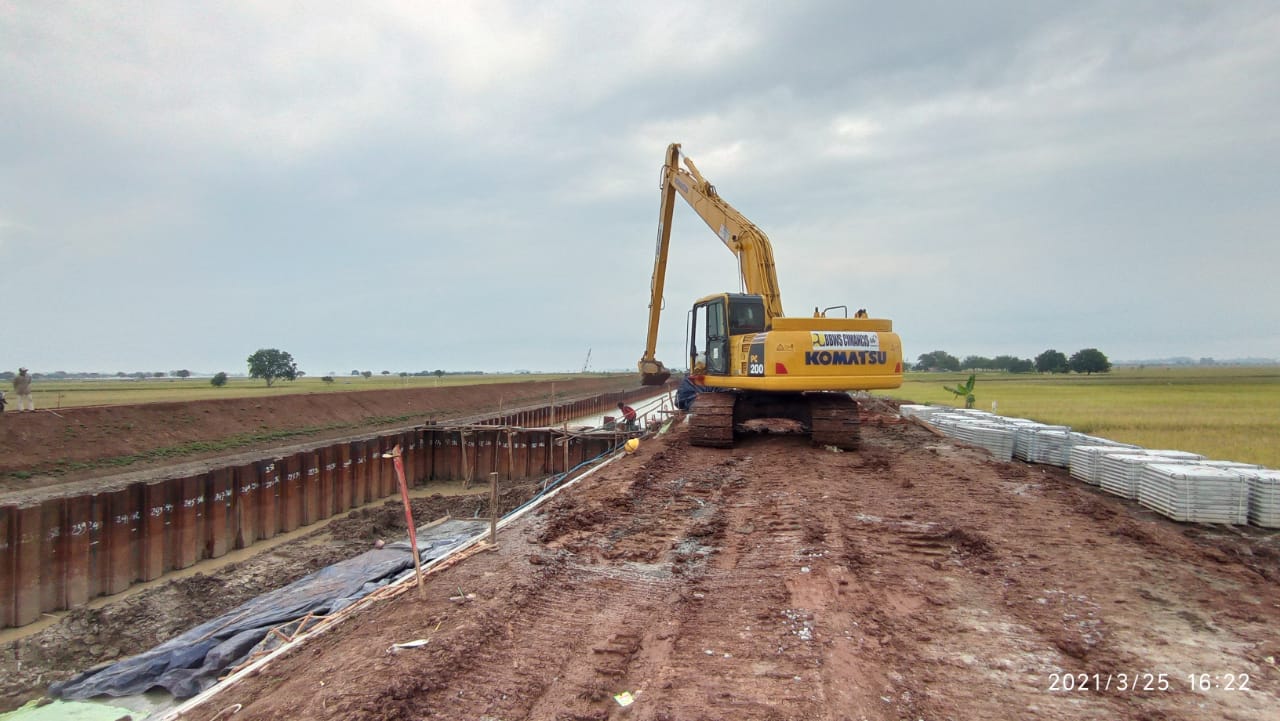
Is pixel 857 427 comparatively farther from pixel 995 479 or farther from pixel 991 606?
pixel 991 606

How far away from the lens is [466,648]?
160 inches

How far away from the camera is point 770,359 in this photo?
10.8m

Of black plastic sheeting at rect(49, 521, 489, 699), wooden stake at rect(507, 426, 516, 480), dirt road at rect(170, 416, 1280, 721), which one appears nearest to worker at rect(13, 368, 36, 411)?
wooden stake at rect(507, 426, 516, 480)

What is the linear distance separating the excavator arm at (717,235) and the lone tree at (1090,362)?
102 m

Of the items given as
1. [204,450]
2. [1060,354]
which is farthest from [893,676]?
[1060,354]

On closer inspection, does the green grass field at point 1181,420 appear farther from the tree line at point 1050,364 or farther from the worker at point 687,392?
the tree line at point 1050,364

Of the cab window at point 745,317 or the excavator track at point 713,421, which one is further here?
the cab window at point 745,317

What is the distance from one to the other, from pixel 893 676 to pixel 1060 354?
11924 cm

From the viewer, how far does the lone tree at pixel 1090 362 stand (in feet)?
310

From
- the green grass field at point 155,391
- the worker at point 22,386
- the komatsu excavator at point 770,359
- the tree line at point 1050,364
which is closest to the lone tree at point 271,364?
the green grass field at point 155,391

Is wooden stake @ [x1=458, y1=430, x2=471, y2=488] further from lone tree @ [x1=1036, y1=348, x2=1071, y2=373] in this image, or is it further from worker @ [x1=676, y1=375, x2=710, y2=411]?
lone tree @ [x1=1036, y1=348, x2=1071, y2=373]

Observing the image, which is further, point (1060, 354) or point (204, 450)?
point (1060, 354)

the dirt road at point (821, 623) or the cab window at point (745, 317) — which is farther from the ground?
the cab window at point (745, 317)

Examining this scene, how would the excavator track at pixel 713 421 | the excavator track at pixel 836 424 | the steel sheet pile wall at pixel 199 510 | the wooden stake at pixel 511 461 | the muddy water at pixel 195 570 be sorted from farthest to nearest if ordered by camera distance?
the wooden stake at pixel 511 461, the excavator track at pixel 713 421, the excavator track at pixel 836 424, the steel sheet pile wall at pixel 199 510, the muddy water at pixel 195 570
